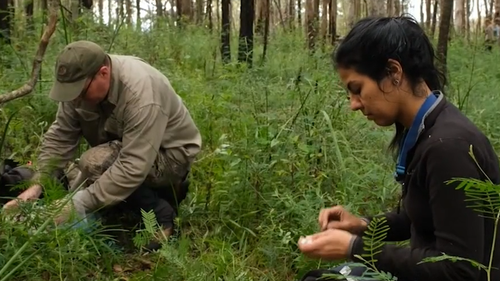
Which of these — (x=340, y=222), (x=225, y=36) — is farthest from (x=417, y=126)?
(x=225, y=36)

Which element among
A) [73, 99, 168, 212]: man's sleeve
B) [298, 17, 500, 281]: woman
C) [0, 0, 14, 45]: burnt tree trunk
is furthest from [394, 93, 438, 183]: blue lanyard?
[0, 0, 14, 45]: burnt tree trunk

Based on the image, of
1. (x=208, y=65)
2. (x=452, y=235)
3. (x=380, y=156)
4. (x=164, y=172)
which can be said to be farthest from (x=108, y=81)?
(x=208, y=65)

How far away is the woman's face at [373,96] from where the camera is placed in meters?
1.72

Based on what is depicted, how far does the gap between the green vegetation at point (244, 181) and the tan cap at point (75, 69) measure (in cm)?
50

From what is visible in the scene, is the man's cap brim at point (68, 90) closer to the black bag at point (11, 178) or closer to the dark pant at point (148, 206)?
the black bag at point (11, 178)

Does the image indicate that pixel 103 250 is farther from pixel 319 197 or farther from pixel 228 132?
pixel 228 132

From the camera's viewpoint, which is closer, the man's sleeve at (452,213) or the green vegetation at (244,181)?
the man's sleeve at (452,213)

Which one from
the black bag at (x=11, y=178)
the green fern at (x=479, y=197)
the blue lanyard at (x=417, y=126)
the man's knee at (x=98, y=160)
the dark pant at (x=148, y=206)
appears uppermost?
the blue lanyard at (x=417, y=126)

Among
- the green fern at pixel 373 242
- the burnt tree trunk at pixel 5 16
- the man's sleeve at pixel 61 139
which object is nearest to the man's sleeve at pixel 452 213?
the green fern at pixel 373 242

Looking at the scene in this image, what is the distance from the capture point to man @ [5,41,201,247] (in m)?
3.10

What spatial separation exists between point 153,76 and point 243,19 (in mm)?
4087

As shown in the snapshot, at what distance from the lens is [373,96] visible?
5.70ft

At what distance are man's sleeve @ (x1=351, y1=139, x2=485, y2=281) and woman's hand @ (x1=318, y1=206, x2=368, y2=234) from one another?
0.43 meters

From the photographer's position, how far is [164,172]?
341 cm
